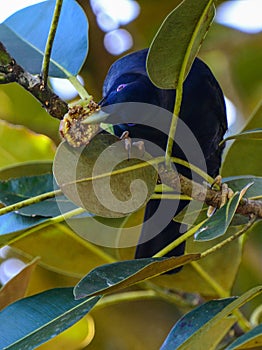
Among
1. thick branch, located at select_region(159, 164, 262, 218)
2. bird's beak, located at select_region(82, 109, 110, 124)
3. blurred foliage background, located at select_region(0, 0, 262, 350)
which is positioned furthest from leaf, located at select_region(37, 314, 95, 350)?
bird's beak, located at select_region(82, 109, 110, 124)

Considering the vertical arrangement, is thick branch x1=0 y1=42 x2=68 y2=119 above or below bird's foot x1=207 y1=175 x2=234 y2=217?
above

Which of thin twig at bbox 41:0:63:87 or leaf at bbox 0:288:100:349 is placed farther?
leaf at bbox 0:288:100:349

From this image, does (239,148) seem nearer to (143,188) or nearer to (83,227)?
(83,227)

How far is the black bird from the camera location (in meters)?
1.75

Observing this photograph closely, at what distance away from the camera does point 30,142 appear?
72.4 inches

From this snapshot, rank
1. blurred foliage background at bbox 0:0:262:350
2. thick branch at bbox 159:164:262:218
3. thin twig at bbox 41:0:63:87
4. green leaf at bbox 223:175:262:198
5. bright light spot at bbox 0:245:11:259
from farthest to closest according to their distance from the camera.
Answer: bright light spot at bbox 0:245:11:259 → blurred foliage background at bbox 0:0:262:350 → green leaf at bbox 223:175:262:198 → thick branch at bbox 159:164:262:218 → thin twig at bbox 41:0:63:87

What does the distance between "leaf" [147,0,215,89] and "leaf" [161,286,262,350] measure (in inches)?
14.9

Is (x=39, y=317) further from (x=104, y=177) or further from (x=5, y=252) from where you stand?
(x=5, y=252)

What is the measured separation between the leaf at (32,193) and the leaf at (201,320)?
35cm

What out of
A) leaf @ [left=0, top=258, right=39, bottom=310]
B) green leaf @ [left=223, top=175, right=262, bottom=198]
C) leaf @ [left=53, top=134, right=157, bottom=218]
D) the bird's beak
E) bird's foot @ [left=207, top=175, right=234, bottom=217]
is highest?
the bird's beak

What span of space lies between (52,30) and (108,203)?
0.30 meters

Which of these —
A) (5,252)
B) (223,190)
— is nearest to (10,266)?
(5,252)

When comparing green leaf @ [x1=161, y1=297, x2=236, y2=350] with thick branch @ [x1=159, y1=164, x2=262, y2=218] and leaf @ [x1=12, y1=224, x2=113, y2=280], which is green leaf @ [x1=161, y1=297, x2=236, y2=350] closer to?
thick branch @ [x1=159, y1=164, x2=262, y2=218]

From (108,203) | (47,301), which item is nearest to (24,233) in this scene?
(47,301)
